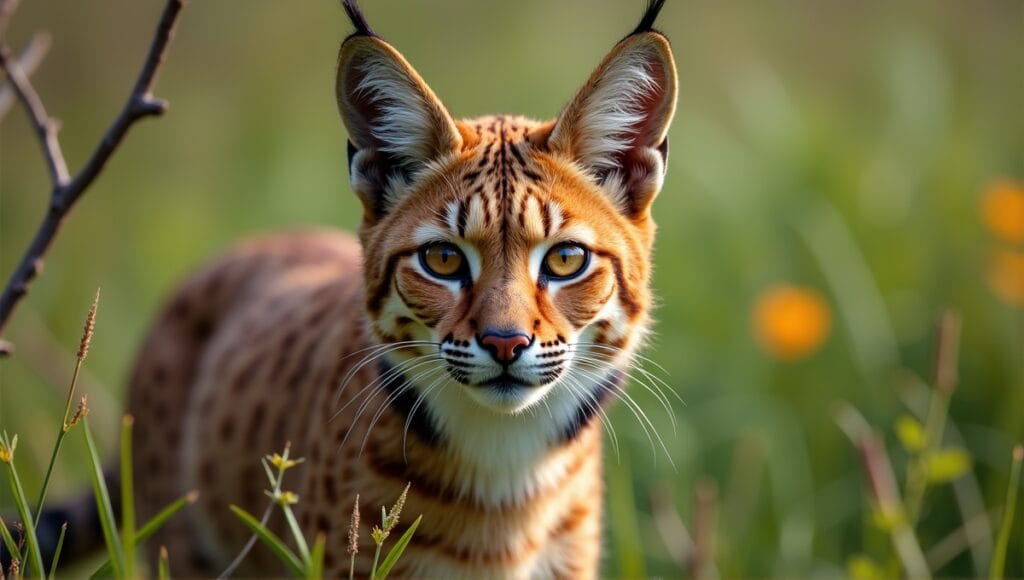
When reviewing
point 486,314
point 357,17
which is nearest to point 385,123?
point 357,17

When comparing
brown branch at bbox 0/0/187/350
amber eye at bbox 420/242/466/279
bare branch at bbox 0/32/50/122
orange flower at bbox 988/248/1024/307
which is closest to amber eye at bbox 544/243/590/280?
amber eye at bbox 420/242/466/279

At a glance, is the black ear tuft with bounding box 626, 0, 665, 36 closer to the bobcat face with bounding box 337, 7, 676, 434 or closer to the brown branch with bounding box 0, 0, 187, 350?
the bobcat face with bounding box 337, 7, 676, 434

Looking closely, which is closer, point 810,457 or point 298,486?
point 298,486

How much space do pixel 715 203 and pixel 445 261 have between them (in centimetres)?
457

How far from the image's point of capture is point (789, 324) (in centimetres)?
681

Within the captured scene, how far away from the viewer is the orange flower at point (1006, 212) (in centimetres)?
681

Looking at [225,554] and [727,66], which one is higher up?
[727,66]

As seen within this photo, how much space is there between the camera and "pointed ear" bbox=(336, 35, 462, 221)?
146 inches

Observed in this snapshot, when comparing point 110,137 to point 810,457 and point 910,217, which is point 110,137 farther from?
point 910,217

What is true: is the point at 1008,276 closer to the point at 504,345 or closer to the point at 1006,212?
the point at 1006,212

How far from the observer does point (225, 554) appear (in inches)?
200

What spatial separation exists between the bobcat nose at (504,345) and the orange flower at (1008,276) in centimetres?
427

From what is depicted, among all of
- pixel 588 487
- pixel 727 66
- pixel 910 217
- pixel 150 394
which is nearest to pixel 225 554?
pixel 150 394

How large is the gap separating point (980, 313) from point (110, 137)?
5.19 m
